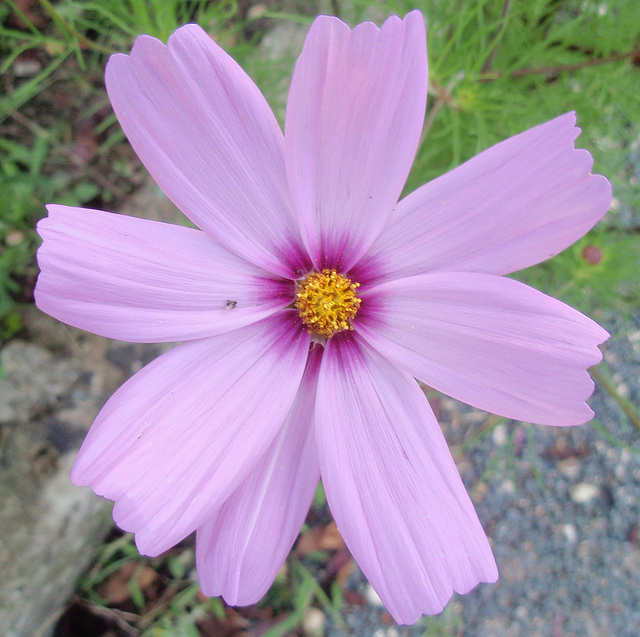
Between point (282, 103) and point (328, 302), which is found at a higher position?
point (328, 302)

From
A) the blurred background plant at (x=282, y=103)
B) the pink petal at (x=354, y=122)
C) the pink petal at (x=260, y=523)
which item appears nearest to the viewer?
the pink petal at (x=354, y=122)

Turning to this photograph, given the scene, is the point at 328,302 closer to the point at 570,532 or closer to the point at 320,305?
the point at 320,305

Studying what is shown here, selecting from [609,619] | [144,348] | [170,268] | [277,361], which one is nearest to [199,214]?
[170,268]

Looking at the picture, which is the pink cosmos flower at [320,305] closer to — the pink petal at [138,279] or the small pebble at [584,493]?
the pink petal at [138,279]

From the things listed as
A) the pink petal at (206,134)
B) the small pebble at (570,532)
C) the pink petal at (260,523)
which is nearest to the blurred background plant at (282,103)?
the small pebble at (570,532)

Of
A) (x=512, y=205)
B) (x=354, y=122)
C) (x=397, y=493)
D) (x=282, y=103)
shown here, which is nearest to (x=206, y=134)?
(x=354, y=122)
